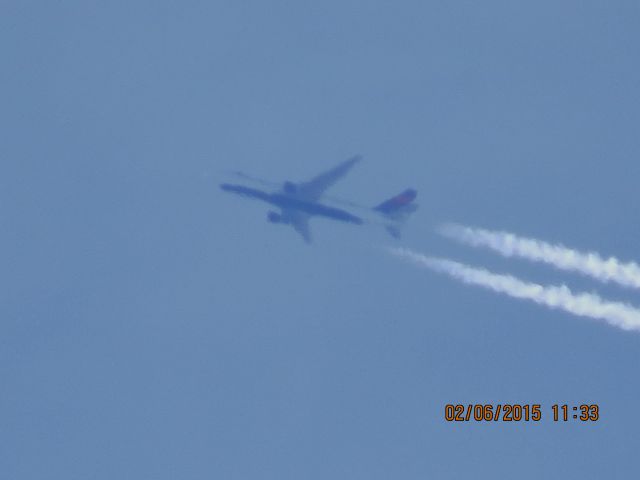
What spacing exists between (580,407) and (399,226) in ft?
110

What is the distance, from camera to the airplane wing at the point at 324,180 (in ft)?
516

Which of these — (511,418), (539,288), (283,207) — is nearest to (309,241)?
(283,207)

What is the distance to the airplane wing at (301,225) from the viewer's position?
15400cm

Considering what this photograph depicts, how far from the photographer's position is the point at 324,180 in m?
159

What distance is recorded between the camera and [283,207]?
153m

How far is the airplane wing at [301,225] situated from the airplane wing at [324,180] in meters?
3.28

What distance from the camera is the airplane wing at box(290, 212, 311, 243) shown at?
505 feet

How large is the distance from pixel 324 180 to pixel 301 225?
703cm

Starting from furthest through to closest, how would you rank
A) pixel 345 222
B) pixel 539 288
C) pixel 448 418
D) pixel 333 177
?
pixel 333 177 < pixel 345 222 < pixel 539 288 < pixel 448 418

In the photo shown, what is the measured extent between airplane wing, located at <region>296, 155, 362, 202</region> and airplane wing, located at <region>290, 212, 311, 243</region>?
328cm

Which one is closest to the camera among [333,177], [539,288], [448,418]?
[448,418]

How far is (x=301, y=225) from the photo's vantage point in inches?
6093

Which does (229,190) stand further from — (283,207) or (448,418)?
(448,418)

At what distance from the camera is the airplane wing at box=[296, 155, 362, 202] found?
157250 mm
